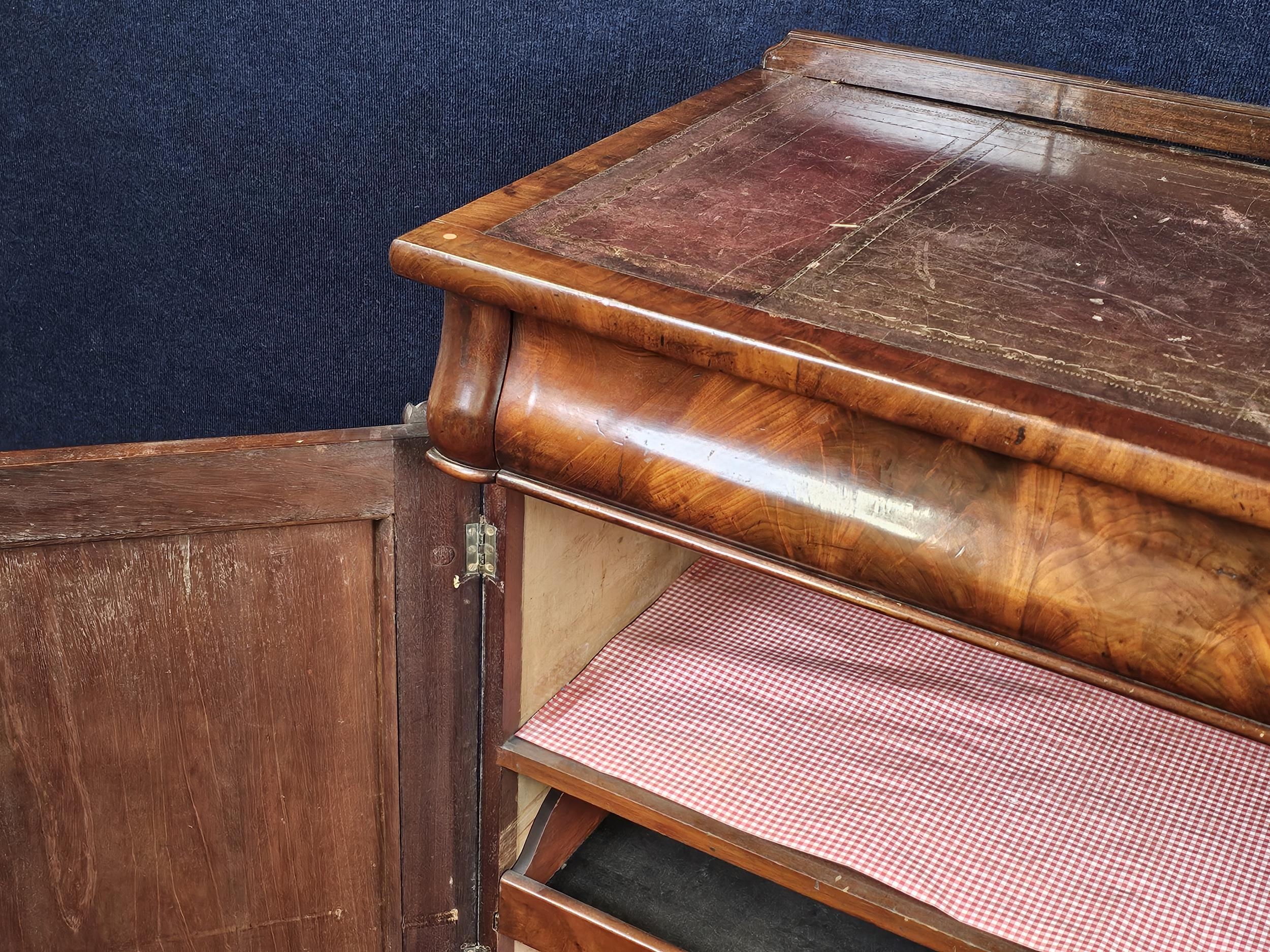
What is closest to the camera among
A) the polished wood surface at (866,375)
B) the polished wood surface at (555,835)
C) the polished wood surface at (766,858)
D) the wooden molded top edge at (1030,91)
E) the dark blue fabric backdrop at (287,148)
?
the polished wood surface at (866,375)

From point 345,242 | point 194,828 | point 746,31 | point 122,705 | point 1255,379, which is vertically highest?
point 746,31

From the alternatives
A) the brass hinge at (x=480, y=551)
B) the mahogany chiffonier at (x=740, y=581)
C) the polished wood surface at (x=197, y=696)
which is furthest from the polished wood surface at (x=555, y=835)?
the brass hinge at (x=480, y=551)

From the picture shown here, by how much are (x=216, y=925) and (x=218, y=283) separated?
3.45 ft

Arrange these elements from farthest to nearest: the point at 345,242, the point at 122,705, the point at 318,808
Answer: the point at 345,242 < the point at 318,808 < the point at 122,705

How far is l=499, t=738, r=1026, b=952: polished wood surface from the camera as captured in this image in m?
1.15

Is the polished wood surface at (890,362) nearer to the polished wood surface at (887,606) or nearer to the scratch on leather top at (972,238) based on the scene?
the scratch on leather top at (972,238)

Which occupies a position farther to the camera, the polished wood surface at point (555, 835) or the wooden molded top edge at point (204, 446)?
the polished wood surface at point (555, 835)

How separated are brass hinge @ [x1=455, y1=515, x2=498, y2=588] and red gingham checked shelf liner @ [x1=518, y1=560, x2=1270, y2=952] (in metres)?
0.21

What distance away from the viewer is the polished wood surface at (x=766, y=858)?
3.76 ft

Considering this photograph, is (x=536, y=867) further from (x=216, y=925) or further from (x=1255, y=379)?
(x=1255, y=379)

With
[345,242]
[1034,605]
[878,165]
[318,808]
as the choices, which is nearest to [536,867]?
[318,808]

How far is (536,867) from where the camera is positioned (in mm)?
1381

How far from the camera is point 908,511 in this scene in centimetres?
92

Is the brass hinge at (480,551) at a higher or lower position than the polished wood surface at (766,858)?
higher
